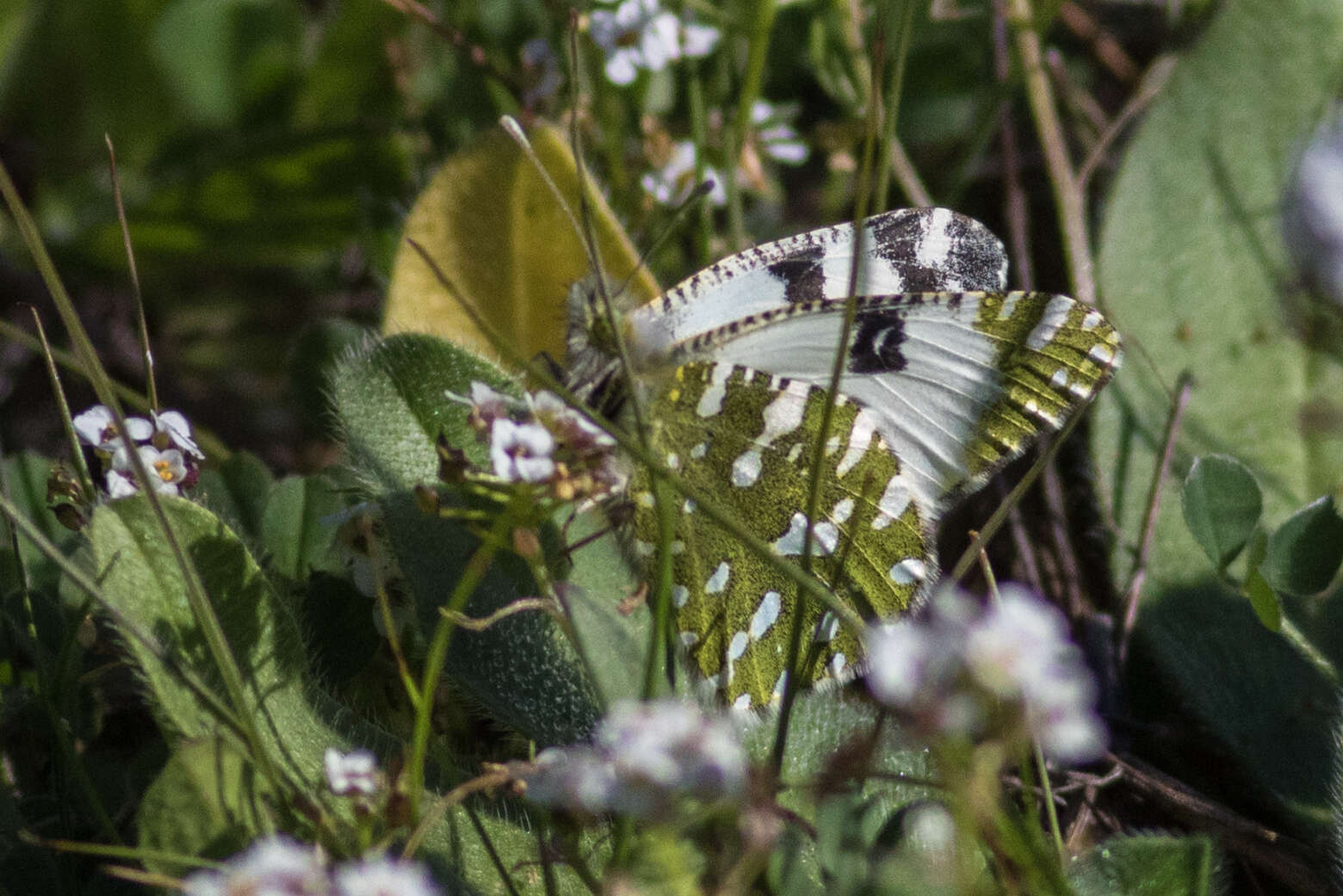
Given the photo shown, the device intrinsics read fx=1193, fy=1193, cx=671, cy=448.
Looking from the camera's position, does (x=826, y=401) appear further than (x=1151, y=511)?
No

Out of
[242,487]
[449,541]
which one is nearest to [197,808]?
[449,541]

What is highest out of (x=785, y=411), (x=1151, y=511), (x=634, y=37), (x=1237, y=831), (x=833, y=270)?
(x=634, y=37)

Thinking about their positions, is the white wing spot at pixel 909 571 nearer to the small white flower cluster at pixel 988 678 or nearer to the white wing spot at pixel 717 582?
the white wing spot at pixel 717 582

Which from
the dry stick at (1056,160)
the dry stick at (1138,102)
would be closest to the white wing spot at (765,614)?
the dry stick at (1056,160)

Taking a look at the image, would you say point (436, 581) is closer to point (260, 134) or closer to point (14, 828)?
point (14, 828)

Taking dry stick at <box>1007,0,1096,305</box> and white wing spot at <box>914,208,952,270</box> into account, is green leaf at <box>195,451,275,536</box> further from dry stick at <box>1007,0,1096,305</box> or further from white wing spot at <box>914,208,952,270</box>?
dry stick at <box>1007,0,1096,305</box>

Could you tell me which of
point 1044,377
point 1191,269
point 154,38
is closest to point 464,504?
point 1044,377

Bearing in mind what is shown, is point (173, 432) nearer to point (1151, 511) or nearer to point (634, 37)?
point (634, 37)
